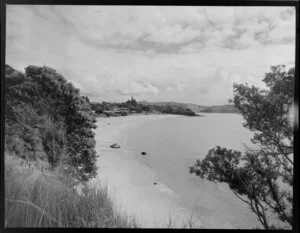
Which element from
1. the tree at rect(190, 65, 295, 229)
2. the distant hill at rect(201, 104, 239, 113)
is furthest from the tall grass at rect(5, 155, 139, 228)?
the distant hill at rect(201, 104, 239, 113)

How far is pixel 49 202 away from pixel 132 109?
3.92 ft

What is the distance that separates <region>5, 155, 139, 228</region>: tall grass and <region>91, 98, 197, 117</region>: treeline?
0.78 metres

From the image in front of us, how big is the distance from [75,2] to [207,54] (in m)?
1.37

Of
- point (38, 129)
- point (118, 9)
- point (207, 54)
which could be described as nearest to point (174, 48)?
point (207, 54)

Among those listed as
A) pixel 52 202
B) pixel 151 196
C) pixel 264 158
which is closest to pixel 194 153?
pixel 151 196

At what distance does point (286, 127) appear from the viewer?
2164mm

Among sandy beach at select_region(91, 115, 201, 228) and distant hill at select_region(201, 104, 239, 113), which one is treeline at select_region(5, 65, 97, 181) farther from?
distant hill at select_region(201, 104, 239, 113)

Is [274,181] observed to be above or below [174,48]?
below

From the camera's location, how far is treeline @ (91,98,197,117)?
2270 millimetres

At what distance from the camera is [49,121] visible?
87.4 inches

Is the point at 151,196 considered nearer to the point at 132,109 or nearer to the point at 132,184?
the point at 132,184

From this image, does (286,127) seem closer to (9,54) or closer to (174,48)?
(174,48)

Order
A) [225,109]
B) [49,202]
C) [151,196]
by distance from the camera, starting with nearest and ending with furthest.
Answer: [49,202] < [151,196] < [225,109]

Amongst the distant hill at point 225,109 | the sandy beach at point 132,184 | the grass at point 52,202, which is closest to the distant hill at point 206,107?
the distant hill at point 225,109
